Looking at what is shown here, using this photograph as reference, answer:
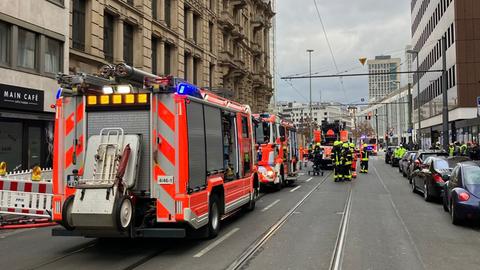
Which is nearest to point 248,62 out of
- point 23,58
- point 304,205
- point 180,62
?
point 180,62

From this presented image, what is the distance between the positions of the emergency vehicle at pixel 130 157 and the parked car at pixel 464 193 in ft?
17.4

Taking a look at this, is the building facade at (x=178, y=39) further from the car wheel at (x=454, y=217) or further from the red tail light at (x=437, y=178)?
the red tail light at (x=437, y=178)

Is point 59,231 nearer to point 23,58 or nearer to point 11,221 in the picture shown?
point 11,221

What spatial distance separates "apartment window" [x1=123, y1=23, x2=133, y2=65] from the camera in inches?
1026

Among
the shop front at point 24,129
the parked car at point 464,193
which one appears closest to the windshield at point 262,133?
the parked car at point 464,193

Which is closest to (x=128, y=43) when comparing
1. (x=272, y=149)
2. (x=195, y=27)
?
(x=195, y=27)

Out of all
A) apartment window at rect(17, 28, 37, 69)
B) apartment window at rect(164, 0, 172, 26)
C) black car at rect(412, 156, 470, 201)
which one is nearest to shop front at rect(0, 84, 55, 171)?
apartment window at rect(17, 28, 37, 69)

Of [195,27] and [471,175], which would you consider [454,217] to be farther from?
[195,27]

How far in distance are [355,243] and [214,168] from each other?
294 cm

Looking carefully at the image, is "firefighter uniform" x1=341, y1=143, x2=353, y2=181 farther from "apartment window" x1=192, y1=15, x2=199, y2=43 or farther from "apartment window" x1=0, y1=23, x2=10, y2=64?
"apartment window" x1=192, y1=15, x2=199, y2=43

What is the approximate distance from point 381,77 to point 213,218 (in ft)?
177

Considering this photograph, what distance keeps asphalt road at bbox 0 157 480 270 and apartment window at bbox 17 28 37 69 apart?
10.3 metres

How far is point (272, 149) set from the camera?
1766cm

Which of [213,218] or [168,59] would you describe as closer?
[213,218]
